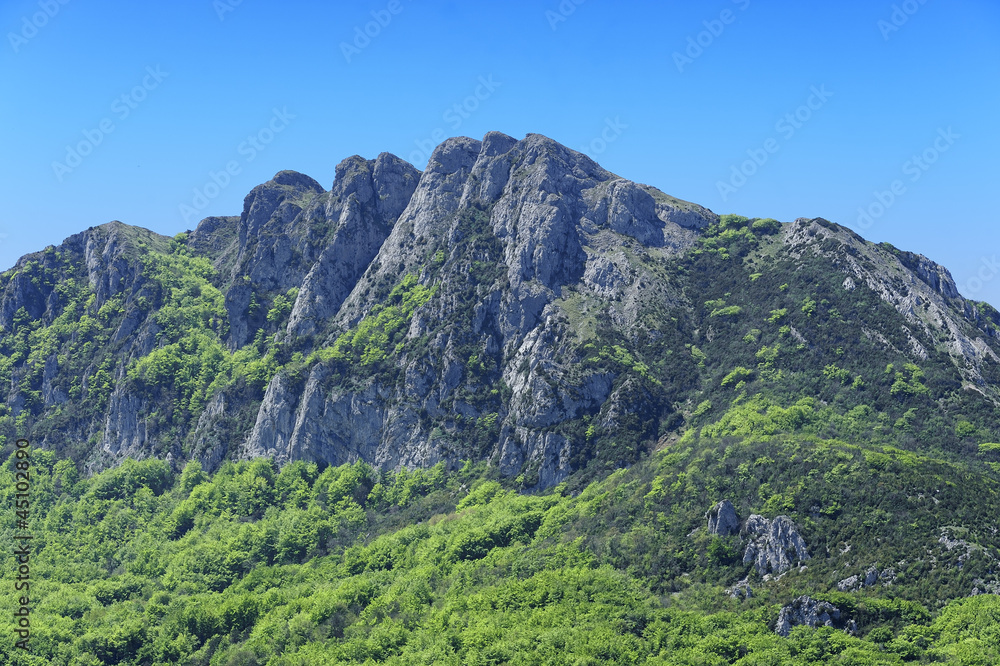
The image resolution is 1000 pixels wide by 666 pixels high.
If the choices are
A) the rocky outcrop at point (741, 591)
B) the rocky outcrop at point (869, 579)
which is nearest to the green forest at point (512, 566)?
the rocky outcrop at point (741, 591)

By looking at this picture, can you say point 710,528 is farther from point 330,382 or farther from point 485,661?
point 330,382

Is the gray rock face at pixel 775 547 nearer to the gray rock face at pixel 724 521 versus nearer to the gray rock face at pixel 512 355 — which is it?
the gray rock face at pixel 724 521

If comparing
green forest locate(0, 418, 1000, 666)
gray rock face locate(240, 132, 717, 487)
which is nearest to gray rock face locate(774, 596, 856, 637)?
green forest locate(0, 418, 1000, 666)

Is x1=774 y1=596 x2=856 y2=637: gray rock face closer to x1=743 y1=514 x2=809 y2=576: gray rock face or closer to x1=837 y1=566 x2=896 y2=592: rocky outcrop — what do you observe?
x1=837 y1=566 x2=896 y2=592: rocky outcrop

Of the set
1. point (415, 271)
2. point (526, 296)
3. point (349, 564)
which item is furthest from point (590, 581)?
point (415, 271)

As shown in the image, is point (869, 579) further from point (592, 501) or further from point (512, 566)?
point (592, 501)

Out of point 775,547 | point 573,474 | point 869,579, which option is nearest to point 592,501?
point 573,474
